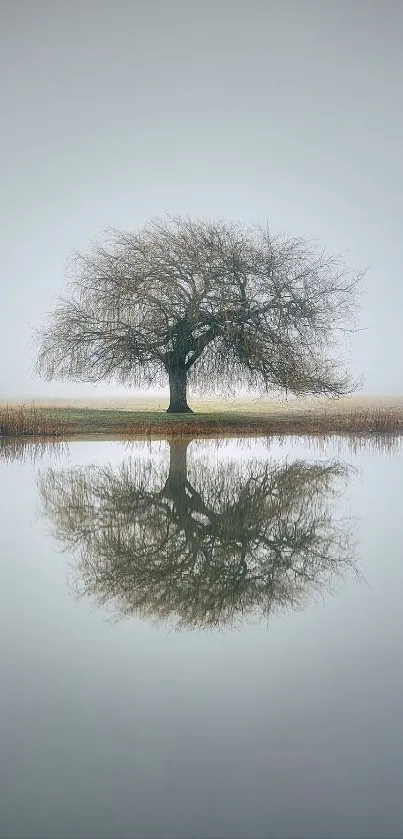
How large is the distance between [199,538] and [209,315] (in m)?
19.6

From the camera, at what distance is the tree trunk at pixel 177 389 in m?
28.7

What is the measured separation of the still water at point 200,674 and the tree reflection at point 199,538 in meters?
0.03

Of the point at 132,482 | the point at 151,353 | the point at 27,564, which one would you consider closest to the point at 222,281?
the point at 151,353

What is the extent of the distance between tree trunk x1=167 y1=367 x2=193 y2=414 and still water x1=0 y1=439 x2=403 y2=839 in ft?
62.7

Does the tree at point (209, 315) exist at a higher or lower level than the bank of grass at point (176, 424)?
higher

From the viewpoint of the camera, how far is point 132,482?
492 inches

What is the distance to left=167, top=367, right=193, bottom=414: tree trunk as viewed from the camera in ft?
94.1

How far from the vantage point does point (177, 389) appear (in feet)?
94.3

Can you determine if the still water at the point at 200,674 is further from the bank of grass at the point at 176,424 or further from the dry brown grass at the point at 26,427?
the bank of grass at the point at 176,424

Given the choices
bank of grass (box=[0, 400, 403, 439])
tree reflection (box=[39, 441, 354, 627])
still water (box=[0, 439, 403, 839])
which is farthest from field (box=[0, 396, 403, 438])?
still water (box=[0, 439, 403, 839])

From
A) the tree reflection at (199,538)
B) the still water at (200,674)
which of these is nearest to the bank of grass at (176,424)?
the tree reflection at (199,538)

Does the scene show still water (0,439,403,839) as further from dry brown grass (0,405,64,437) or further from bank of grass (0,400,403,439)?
bank of grass (0,400,403,439)

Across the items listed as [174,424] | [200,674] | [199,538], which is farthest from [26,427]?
[200,674]

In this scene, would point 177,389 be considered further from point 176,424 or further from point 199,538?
point 199,538
